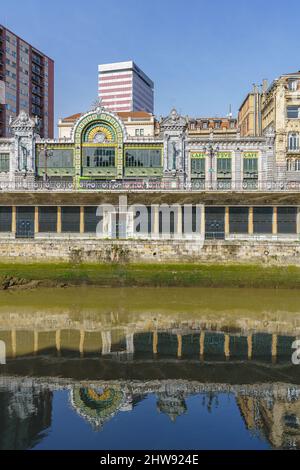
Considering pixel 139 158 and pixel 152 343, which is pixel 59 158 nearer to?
pixel 139 158

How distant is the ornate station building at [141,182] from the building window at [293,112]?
6476mm

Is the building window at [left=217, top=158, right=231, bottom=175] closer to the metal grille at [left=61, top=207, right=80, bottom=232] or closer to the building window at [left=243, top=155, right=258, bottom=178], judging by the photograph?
the building window at [left=243, top=155, right=258, bottom=178]

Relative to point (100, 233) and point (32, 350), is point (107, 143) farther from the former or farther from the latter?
point (32, 350)

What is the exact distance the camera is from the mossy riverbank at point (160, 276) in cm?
3284

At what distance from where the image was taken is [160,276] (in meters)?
33.5

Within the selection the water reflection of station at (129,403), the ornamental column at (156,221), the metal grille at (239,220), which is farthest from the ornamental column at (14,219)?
the water reflection of station at (129,403)

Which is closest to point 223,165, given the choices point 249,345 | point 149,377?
point 249,345

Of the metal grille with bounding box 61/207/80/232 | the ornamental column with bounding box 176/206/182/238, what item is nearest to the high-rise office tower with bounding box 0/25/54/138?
the metal grille with bounding box 61/207/80/232

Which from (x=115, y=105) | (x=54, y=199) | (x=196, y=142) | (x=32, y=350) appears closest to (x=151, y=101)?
(x=115, y=105)

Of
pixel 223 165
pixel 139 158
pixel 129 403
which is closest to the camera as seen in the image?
pixel 129 403

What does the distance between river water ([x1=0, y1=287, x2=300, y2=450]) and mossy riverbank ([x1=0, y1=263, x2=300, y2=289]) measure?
6710 millimetres

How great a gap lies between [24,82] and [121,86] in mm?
77314

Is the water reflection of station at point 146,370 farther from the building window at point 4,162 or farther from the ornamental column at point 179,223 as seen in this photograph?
the building window at point 4,162
